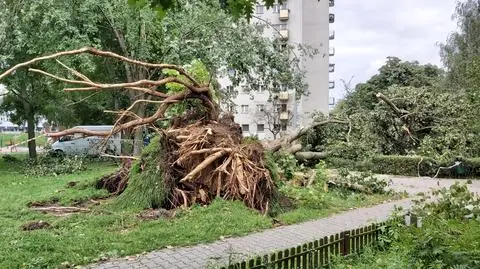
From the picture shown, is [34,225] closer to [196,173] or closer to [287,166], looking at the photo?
[196,173]

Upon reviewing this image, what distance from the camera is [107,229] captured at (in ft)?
27.1

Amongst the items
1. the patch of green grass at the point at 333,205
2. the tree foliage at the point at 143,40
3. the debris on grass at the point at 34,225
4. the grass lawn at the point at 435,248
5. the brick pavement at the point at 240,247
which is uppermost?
the tree foliage at the point at 143,40

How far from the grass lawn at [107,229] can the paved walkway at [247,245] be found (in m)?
0.26

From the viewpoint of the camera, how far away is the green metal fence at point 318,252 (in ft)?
16.4

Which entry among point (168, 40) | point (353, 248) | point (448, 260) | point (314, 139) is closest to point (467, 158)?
point (314, 139)

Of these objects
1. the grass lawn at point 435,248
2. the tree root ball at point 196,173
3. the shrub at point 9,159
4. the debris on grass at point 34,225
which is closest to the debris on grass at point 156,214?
the tree root ball at point 196,173

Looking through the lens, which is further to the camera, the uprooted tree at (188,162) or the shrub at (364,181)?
the shrub at (364,181)

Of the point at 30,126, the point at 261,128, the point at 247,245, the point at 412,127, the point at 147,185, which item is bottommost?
the point at 261,128

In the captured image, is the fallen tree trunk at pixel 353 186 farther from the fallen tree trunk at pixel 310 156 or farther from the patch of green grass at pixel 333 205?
the fallen tree trunk at pixel 310 156

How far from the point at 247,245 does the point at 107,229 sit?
2452mm

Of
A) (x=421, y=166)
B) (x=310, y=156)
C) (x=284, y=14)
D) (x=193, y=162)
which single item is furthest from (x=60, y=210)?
(x=284, y=14)

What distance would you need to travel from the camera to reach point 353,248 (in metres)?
6.81

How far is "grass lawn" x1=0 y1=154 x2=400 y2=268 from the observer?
21.7ft

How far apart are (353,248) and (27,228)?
5408mm
